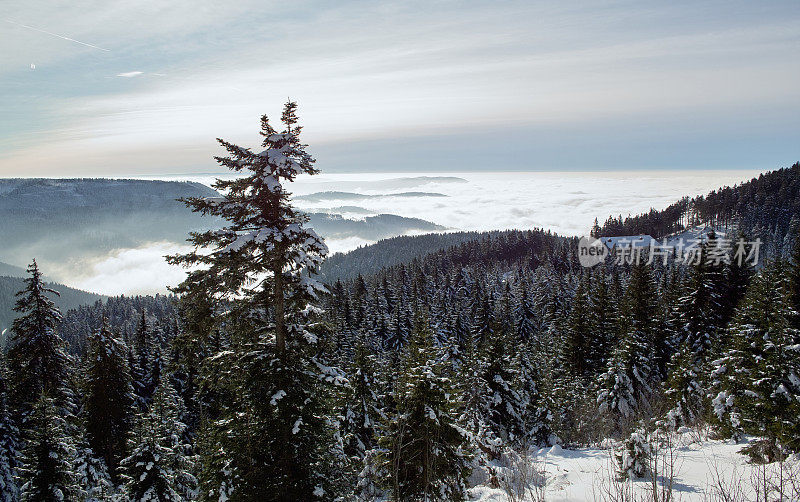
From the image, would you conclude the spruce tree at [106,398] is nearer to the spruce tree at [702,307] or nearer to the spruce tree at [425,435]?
the spruce tree at [425,435]

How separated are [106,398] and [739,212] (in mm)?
174184

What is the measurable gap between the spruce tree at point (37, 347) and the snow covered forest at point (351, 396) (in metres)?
0.13

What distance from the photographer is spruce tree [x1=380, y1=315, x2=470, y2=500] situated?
1284cm

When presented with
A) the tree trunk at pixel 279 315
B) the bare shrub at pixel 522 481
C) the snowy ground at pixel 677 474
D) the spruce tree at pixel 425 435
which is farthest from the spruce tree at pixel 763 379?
the tree trunk at pixel 279 315

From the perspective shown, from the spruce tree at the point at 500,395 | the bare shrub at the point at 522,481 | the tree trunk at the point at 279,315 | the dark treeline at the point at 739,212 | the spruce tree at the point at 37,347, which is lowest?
the spruce tree at the point at 500,395

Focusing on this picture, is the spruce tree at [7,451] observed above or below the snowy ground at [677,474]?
below

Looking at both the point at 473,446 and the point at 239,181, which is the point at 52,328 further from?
the point at 473,446

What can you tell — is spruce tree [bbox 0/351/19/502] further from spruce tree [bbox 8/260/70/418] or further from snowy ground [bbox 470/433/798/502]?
snowy ground [bbox 470/433/798/502]

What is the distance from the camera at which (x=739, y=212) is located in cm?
13425

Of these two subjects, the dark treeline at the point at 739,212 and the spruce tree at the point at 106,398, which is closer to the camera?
the spruce tree at the point at 106,398

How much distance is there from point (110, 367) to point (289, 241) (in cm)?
2540

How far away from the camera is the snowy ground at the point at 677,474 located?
9120 millimetres

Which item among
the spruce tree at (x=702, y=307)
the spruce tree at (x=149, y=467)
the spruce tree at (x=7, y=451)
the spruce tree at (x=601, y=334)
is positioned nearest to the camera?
the spruce tree at (x=149, y=467)

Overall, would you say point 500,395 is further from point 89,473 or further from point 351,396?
point 89,473
